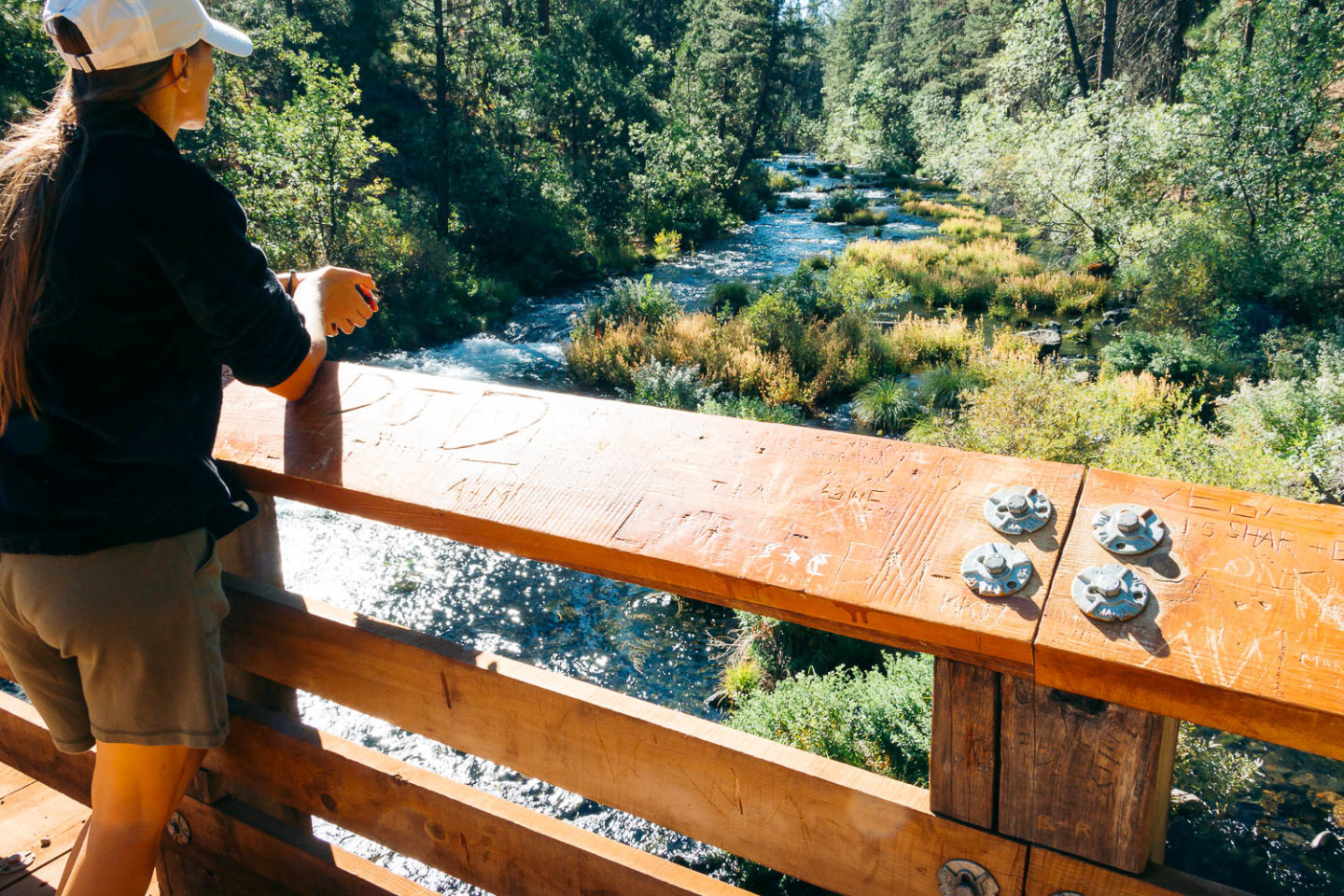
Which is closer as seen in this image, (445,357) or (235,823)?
(235,823)

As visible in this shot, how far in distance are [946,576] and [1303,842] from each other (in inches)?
207

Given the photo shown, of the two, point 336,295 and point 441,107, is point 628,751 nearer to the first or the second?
point 336,295

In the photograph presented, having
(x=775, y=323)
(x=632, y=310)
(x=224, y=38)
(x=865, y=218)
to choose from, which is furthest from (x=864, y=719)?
(x=865, y=218)

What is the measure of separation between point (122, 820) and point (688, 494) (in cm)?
90

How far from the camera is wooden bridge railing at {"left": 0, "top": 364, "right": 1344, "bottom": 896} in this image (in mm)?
705

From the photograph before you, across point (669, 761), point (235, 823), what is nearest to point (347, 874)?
point (235, 823)

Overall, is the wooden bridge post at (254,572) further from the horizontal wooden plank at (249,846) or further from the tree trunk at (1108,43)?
the tree trunk at (1108,43)

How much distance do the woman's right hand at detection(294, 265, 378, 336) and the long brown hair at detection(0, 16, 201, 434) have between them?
0.40m

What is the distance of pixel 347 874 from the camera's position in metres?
1.42

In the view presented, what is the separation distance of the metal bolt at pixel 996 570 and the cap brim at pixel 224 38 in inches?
44.2

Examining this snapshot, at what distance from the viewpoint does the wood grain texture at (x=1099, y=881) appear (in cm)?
82

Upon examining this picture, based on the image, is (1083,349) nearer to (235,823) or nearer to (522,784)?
(522,784)

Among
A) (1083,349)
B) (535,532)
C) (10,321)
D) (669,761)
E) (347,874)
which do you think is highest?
(10,321)

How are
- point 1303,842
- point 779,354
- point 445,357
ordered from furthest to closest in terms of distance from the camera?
point 445,357
point 779,354
point 1303,842
